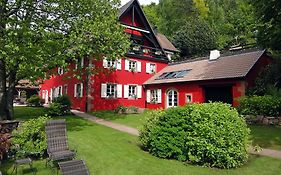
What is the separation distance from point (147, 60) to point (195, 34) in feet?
51.6

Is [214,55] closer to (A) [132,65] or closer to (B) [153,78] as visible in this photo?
(B) [153,78]

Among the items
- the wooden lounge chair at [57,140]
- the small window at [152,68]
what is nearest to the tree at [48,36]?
the wooden lounge chair at [57,140]

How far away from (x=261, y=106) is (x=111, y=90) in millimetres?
14794

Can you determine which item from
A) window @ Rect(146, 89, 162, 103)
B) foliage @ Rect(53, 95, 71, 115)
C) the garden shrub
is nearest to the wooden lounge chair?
the garden shrub

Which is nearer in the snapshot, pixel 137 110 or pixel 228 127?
pixel 228 127

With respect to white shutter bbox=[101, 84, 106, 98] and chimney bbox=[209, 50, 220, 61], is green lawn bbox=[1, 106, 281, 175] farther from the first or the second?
chimney bbox=[209, 50, 220, 61]

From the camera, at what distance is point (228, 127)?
7871mm

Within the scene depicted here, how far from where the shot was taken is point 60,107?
20.0 meters

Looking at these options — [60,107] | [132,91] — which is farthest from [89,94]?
[132,91]

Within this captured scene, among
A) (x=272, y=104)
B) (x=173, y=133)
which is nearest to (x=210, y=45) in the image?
(x=272, y=104)

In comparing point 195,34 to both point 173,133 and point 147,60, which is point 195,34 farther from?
point 173,133

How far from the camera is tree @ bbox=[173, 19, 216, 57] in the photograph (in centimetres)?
4091

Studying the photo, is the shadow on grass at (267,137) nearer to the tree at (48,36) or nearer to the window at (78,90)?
the tree at (48,36)

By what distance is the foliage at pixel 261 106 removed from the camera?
50.0ft
